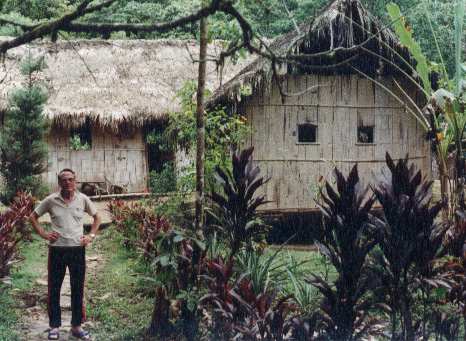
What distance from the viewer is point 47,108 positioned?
49.6 ft

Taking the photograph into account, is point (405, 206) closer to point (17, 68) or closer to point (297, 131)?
point (297, 131)

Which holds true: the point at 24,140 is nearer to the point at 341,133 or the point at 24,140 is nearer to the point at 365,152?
the point at 341,133

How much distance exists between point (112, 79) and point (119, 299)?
9.80 meters

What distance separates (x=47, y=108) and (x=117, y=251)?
5.99 m

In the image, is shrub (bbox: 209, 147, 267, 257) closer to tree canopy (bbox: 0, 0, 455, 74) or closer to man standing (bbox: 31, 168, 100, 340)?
man standing (bbox: 31, 168, 100, 340)

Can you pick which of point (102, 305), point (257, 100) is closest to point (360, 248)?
point (102, 305)

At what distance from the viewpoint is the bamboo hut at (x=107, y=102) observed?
50.3 ft

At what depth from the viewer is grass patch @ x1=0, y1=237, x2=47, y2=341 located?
620 cm

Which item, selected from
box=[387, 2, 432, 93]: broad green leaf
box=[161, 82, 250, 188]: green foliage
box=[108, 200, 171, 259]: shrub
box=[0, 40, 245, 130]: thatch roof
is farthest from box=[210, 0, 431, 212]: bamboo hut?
box=[0, 40, 245, 130]: thatch roof

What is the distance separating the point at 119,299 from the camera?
750 centimetres

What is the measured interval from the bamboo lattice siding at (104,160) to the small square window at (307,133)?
17.8 ft

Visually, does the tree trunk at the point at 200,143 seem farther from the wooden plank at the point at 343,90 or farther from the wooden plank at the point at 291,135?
the wooden plank at the point at 343,90

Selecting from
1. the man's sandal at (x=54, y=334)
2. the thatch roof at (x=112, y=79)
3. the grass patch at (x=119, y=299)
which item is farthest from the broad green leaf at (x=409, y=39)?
the thatch roof at (x=112, y=79)

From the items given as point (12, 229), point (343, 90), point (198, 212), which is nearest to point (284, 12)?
point (343, 90)
